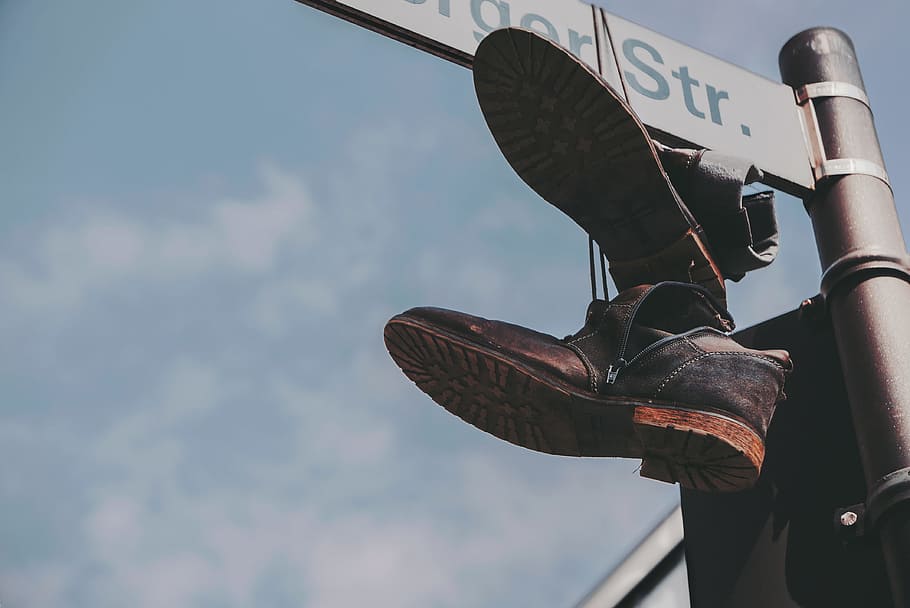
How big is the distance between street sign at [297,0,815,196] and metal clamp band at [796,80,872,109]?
0.04m

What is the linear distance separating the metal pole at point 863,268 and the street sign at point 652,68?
3.0 inches

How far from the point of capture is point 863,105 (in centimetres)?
298

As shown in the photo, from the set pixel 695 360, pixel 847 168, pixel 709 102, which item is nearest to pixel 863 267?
pixel 847 168

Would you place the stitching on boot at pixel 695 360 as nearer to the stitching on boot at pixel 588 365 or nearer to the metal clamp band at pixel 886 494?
the stitching on boot at pixel 588 365

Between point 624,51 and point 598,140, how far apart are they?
910mm

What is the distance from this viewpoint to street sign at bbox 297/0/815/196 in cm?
244

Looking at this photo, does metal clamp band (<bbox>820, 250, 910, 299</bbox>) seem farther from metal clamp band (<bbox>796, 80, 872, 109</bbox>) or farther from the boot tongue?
the boot tongue

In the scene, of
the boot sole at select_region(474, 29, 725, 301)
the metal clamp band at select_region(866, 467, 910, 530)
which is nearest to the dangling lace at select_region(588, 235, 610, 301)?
the boot sole at select_region(474, 29, 725, 301)

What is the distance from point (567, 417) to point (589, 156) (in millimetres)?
452

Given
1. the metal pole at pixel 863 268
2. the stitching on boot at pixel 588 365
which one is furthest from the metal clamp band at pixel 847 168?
the stitching on boot at pixel 588 365

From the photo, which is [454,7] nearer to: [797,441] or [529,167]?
[529,167]

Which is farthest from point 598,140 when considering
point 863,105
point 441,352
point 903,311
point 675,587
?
point 675,587

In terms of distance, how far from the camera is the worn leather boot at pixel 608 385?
1.67 meters

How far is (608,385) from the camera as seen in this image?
1.76 metres
